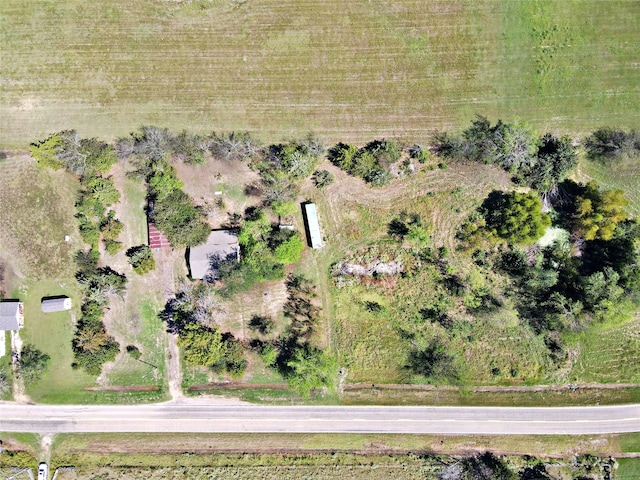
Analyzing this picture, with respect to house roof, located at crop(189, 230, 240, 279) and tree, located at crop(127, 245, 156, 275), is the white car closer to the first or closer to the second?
tree, located at crop(127, 245, 156, 275)

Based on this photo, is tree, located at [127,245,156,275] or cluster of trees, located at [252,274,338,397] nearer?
tree, located at [127,245,156,275]

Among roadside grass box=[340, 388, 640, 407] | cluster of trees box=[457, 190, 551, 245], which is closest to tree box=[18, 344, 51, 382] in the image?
roadside grass box=[340, 388, 640, 407]

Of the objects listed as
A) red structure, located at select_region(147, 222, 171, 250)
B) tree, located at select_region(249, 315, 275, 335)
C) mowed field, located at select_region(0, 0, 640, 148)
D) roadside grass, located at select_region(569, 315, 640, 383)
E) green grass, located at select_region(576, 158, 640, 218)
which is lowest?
roadside grass, located at select_region(569, 315, 640, 383)

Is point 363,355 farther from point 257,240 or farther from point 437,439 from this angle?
point 257,240

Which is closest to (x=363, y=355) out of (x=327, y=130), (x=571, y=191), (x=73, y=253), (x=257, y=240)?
(x=257, y=240)

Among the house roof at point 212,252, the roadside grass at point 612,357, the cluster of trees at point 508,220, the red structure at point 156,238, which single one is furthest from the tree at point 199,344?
the roadside grass at point 612,357

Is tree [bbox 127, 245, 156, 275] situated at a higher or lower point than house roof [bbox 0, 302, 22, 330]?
higher
